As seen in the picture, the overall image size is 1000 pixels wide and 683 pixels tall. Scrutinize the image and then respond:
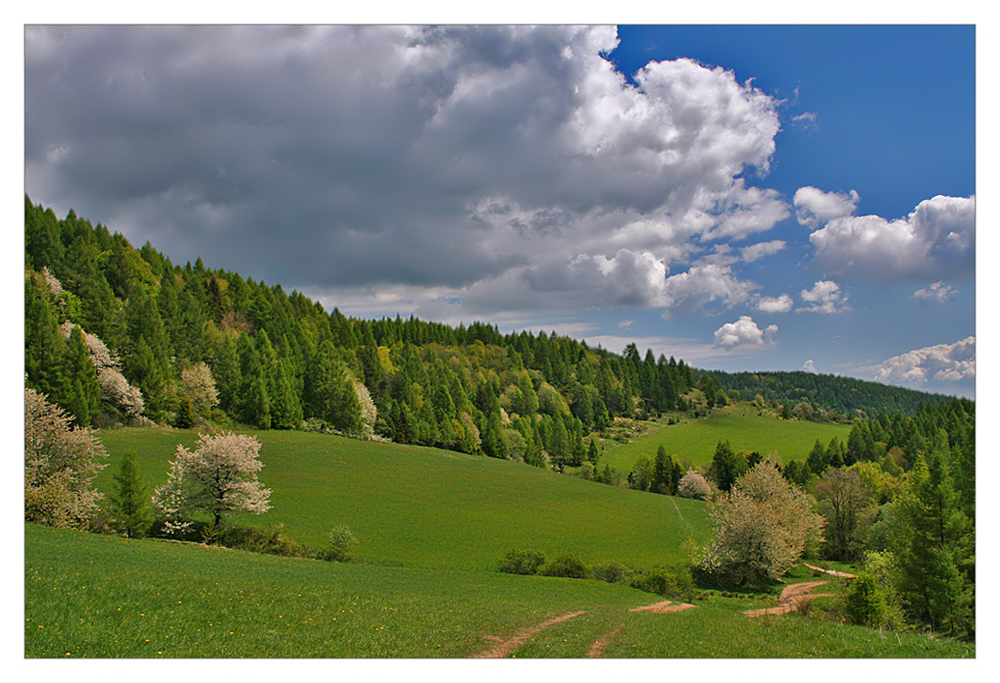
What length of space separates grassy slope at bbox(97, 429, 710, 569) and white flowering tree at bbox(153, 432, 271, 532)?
2.15 meters

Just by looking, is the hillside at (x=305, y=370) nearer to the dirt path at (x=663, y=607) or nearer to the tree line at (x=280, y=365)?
the tree line at (x=280, y=365)

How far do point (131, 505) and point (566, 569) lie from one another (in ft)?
67.5

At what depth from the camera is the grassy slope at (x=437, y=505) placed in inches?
1033

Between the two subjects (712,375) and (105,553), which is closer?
(105,553)

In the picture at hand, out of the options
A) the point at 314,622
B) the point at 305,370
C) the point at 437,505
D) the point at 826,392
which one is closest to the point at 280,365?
the point at 305,370

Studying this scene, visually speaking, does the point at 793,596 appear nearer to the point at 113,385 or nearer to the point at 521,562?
the point at 521,562

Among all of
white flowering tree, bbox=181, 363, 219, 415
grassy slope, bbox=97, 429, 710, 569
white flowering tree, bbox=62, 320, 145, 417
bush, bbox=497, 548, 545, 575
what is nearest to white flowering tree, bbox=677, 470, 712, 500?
grassy slope, bbox=97, 429, 710, 569

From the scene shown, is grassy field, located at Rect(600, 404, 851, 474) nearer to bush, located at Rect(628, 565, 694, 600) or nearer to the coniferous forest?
the coniferous forest

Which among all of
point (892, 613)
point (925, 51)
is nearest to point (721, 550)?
point (892, 613)

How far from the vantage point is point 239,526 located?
24391mm

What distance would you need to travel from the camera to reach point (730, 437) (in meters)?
66.8

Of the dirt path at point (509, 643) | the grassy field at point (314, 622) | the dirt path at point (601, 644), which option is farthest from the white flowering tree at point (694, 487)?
the dirt path at point (509, 643)

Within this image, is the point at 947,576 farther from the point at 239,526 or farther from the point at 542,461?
the point at 542,461

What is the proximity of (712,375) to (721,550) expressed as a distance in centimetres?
5048
